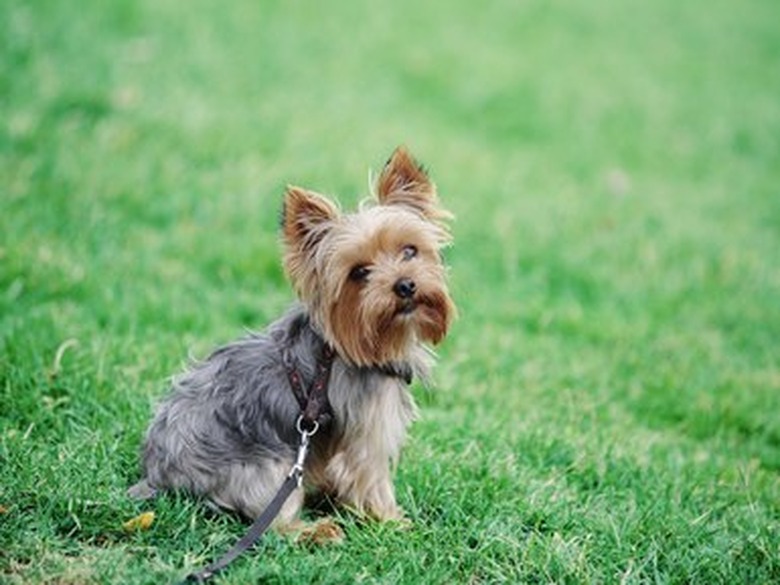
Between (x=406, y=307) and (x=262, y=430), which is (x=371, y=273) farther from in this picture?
(x=262, y=430)

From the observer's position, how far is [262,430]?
516 cm

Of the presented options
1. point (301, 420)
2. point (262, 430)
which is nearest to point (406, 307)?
point (301, 420)

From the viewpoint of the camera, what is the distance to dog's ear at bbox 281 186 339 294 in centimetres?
508

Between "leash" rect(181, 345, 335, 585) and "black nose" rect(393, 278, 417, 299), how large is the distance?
48cm

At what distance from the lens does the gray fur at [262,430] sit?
5.12 meters

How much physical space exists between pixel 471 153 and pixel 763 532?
7.99 metres

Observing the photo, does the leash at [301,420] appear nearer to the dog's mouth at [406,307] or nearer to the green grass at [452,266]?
the green grass at [452,266]

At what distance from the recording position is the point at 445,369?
7.95 metres

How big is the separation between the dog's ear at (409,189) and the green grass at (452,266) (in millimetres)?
1522

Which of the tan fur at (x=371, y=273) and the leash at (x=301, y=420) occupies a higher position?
the tan fur at (x=371, y=273)

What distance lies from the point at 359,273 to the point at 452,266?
5.10 m

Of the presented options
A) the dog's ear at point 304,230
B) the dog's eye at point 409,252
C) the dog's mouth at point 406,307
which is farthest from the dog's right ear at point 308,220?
the dog's mouth at point 406,307

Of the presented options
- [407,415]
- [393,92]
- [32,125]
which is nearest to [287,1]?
[393,92]

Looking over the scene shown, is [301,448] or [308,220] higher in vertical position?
[308,220]
